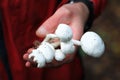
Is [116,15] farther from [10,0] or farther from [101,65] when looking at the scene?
[10,0]

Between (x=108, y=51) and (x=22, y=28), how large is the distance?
147 centimetres

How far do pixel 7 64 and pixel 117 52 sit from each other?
147cm

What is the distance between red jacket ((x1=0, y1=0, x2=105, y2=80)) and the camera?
2.84ft

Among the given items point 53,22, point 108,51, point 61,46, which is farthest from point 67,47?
point 108,51

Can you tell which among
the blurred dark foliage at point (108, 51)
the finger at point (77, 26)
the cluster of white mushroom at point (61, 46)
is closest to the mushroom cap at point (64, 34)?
the cluster of white mushroom at point (61, 46)

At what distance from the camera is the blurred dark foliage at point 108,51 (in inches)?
88.0

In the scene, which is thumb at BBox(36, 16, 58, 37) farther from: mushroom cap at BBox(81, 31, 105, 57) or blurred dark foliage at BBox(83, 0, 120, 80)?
blurred dark foliage at BBox(83, 0, 120, 80)

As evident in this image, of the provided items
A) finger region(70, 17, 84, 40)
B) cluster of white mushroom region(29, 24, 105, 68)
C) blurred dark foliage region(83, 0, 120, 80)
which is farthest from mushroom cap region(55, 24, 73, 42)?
blurred dark foliage region(83, 0, 120, 80)

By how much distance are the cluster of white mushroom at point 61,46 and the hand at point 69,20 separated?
0.06 m

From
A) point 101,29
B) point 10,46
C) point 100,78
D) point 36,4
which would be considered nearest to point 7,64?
point 10,46

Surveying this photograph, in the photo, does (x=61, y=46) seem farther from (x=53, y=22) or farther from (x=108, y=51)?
(x=108, y=51)

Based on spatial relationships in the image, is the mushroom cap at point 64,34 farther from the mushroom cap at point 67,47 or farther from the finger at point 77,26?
the finger at point 77,26

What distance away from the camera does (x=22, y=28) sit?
89 centimetres

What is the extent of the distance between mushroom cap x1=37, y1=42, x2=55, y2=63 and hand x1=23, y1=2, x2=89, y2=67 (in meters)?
0.07
